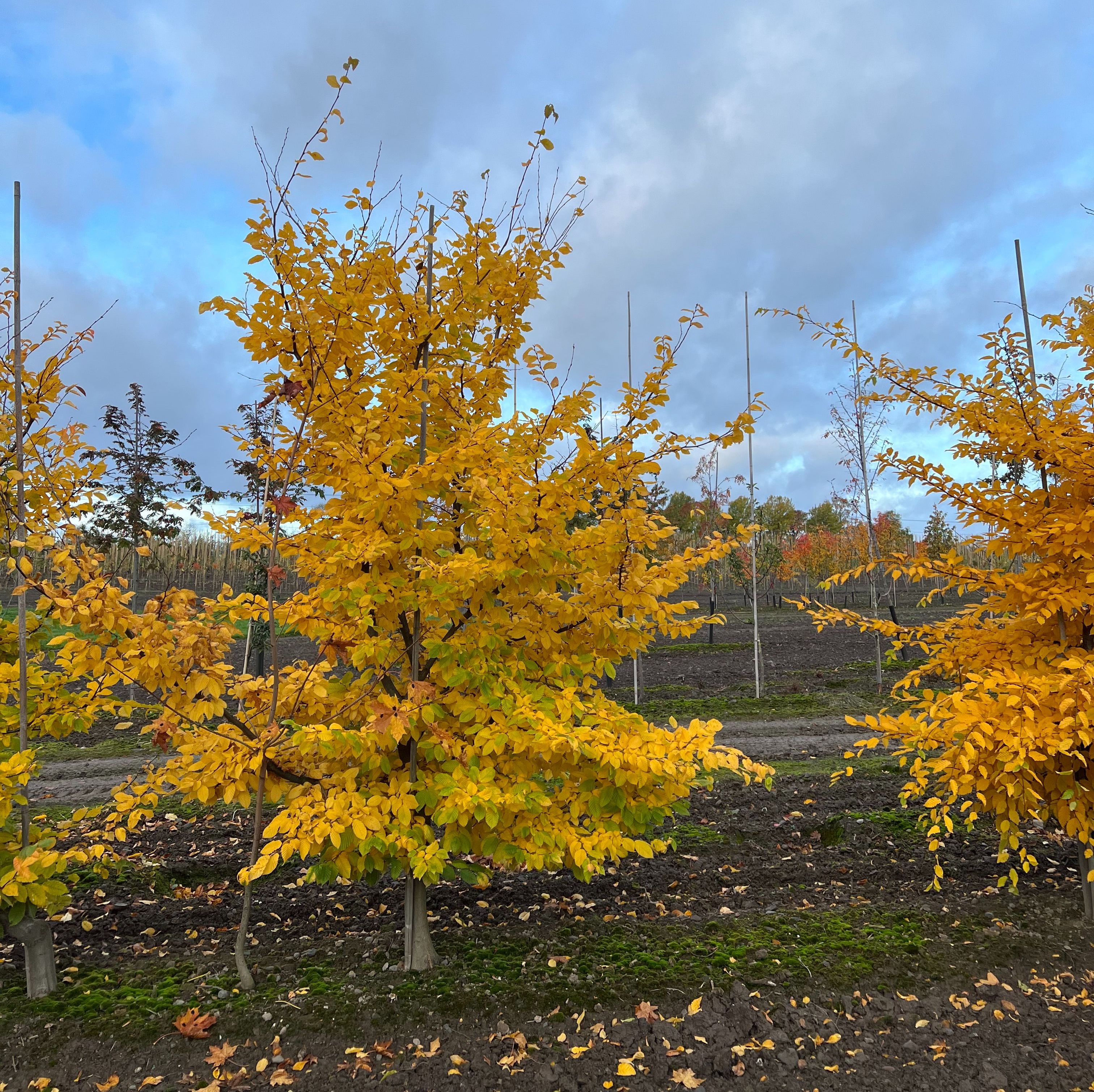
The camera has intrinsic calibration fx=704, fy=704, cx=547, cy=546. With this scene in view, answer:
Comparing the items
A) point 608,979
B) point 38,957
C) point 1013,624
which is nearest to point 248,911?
point 38,957

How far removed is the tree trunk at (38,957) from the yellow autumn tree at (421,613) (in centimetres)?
65

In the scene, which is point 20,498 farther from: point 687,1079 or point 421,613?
point 687,1079

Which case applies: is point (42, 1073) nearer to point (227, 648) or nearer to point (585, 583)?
point (227, 648)

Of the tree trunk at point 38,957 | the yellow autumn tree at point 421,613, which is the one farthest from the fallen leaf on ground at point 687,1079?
the tree trunk at point 38,957

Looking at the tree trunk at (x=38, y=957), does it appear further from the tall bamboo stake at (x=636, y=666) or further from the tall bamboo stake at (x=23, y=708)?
the tall bamboo stake at (x=636, y=666)

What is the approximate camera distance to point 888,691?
11.8m

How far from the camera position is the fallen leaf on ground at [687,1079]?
264 centimetres

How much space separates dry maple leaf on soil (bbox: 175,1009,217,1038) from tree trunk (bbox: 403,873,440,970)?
857 mm

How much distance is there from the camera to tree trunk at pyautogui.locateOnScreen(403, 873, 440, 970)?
341 centimetres

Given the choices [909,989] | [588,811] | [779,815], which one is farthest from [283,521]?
[779,815]

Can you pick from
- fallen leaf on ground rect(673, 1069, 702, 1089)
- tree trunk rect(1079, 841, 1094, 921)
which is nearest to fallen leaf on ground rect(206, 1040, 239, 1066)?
fallen leaf on ground rect(673, 1069, 702, 1089)

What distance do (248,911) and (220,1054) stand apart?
52 centimetres

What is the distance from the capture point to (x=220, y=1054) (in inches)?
108

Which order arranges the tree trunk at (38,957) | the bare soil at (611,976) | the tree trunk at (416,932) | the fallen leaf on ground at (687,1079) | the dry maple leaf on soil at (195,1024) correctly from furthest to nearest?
the tree trunk at (416,932) → the tree trunk at (38,957) → the dry maple leaf on soil at (195,1024) → the bare soil at (611,976) → the fallen leaf on ground at (687,1079)
